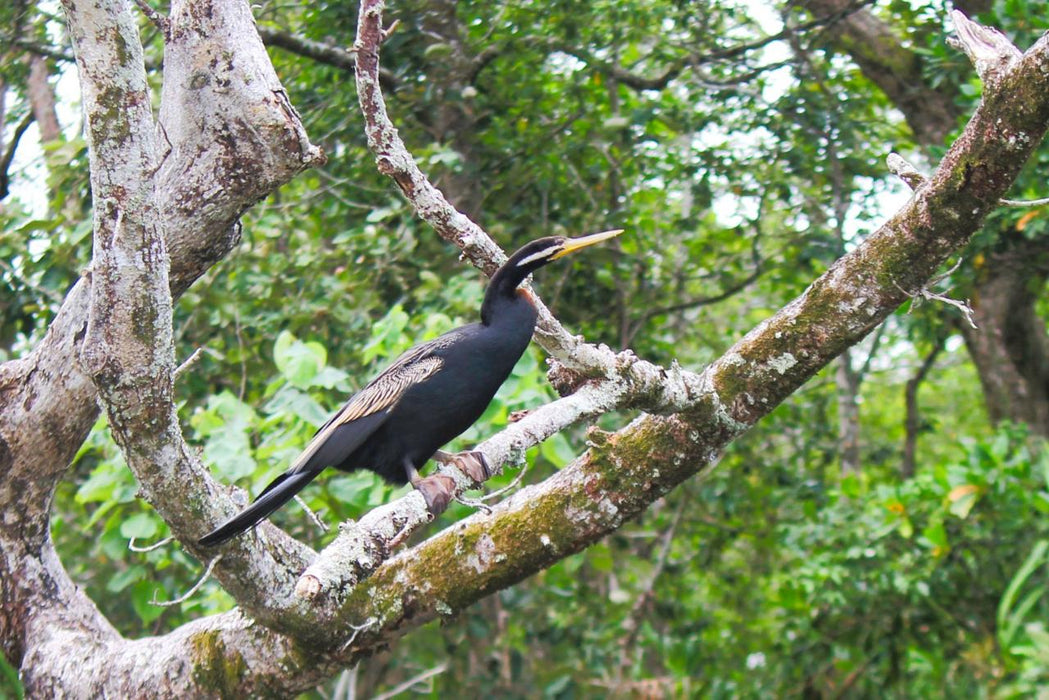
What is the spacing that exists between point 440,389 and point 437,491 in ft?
1.50

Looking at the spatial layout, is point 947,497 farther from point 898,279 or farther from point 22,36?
point 22,36

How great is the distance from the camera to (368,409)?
11.0 feet

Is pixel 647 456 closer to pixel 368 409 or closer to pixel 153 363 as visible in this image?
pixel 368 409

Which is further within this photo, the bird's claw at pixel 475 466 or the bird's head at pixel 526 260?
the bird's head at pixel 526 260

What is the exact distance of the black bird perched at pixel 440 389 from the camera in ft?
10.6

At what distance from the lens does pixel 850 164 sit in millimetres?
5801

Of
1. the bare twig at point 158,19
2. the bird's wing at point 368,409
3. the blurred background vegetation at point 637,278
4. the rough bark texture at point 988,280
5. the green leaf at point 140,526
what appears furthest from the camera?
the rough bark texture at point 988,280

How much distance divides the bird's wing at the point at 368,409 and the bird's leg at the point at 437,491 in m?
0.28

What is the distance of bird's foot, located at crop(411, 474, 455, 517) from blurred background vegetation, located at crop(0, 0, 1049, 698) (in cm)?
144

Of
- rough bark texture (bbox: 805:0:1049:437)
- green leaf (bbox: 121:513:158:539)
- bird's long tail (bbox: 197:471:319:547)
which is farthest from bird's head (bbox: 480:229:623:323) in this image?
rough bark texture (bbox: 805:0:1049:437)

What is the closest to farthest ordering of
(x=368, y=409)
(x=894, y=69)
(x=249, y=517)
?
(x=249, y=517), (x=368, y=409), (x=894, y=69)

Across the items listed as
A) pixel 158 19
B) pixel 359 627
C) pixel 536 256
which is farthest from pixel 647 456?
pixel 158 19

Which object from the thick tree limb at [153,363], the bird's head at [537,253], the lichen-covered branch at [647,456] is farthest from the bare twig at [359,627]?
the bird's head at [537,253]

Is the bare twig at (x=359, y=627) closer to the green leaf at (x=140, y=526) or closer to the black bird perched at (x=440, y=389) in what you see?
the black bird perched at (x=440, y=389)
